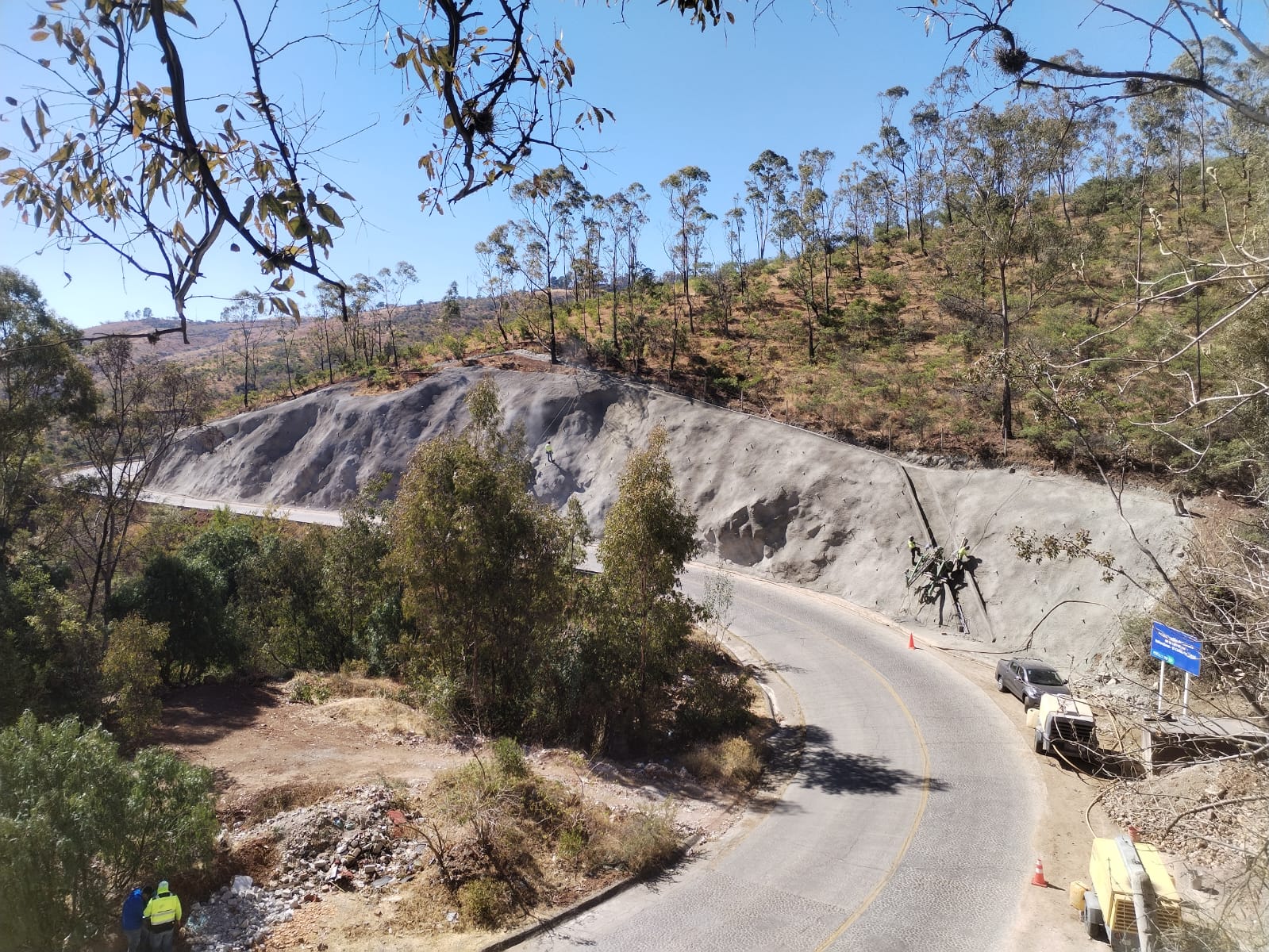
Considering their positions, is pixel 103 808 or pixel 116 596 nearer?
pixel 103 808

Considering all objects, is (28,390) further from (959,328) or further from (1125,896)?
(959,328)

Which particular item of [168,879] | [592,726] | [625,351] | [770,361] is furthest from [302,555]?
[770,361]

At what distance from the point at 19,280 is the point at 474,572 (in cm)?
1498

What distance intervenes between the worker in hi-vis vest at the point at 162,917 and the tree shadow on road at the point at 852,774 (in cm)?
1158

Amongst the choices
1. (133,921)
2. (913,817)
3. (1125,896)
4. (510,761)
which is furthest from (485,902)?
→ (1125,896)

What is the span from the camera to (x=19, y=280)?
19609 mm

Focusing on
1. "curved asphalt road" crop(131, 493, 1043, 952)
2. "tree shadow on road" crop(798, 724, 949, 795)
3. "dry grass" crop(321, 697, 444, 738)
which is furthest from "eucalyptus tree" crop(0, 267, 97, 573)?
"tree shadow on road" crop(798, 724, 949, 795)

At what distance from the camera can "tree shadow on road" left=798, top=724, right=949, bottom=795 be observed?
15.3 metres

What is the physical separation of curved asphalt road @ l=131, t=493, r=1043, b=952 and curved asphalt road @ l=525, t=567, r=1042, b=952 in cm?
3

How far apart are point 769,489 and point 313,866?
26789 millimetres

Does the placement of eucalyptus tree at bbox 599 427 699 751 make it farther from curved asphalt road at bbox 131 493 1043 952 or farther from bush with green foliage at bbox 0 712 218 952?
bush with green foliage at bbox 0 712 218 952

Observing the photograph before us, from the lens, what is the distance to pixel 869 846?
42.2 ft

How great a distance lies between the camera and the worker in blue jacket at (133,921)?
8.43 m

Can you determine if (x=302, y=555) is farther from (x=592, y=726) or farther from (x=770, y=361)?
(x=770, y=361)
